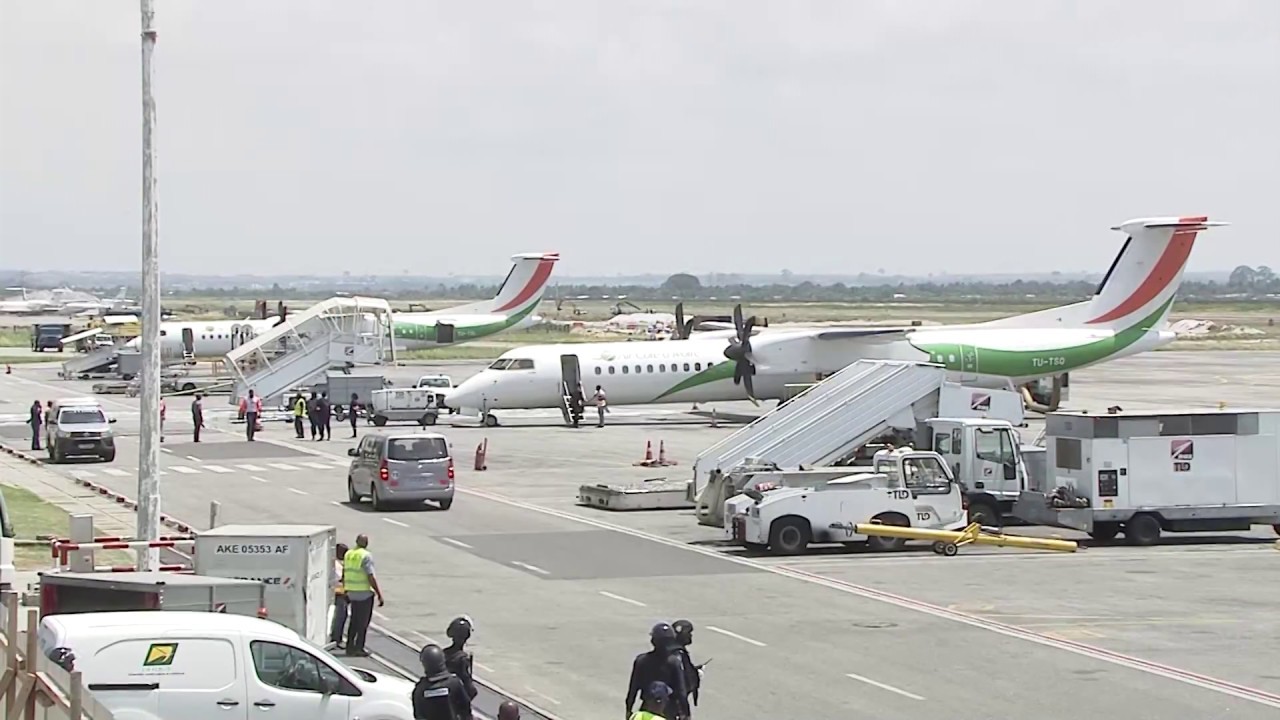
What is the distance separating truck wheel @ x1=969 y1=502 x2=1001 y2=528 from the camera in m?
32.2

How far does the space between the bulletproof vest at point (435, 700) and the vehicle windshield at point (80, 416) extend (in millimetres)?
37028

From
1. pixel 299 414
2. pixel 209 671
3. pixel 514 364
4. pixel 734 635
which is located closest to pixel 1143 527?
pixel 734 635

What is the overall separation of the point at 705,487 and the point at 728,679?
539 inches

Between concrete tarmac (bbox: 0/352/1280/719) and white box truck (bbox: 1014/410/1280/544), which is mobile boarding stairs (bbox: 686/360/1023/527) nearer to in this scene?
concrete tarmac (bbox: 0/352/1280/719)

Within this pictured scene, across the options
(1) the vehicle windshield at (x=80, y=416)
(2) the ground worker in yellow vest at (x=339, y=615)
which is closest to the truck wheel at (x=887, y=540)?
(2) the ground worker in yellow vest at (x=339, y=615)

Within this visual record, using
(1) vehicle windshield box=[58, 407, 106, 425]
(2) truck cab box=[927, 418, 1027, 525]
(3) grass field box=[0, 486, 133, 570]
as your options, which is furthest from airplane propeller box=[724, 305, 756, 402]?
(3) grass field box=[0, 486, 133, 570]

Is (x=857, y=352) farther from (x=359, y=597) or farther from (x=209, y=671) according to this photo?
(x=209, y=671)

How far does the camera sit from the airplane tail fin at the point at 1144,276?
56375 mm

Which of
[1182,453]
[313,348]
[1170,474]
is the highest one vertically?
[313,348]

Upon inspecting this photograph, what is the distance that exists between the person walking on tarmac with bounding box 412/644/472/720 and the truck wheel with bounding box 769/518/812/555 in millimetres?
16658

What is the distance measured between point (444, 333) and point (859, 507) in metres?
57.6

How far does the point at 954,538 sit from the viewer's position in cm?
2939

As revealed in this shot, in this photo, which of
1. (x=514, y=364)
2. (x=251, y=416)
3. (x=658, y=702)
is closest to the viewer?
(x=658, y=702)

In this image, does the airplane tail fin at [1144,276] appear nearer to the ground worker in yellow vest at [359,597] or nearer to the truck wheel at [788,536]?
the truck wheel at [788,536]
